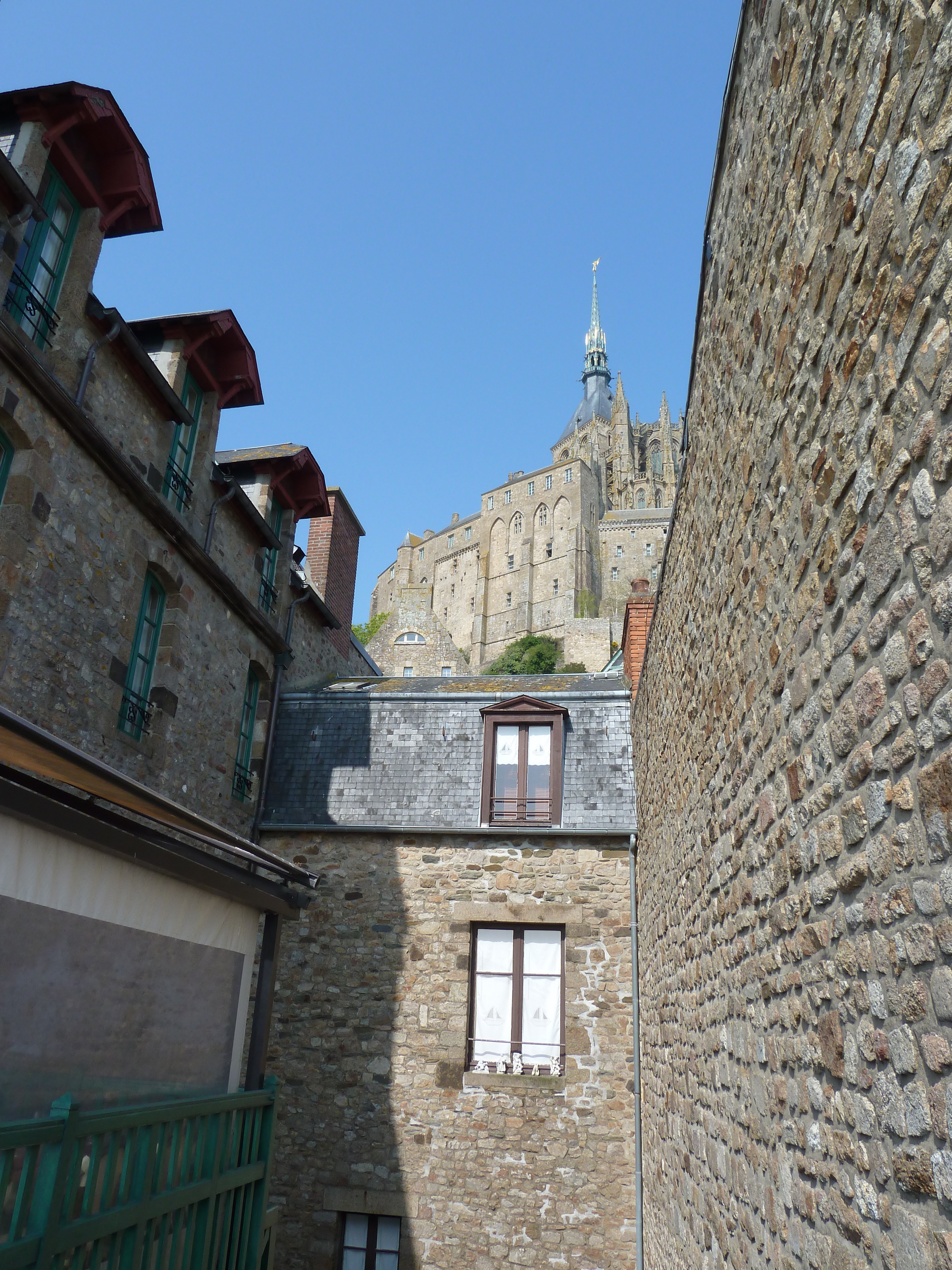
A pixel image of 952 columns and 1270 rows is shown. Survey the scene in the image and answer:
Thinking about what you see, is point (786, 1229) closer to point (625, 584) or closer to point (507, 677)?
point (507, 677)

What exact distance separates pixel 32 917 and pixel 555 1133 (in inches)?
253

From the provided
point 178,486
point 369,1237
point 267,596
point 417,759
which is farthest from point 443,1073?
point 178,486

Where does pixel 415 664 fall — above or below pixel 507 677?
above

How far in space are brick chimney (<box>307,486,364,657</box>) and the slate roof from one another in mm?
3075

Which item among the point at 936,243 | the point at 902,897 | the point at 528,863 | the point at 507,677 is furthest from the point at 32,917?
the point at 507,677

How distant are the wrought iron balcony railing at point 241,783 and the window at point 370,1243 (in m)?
4.68

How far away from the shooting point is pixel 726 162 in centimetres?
396

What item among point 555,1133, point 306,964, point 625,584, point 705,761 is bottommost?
point 555,1133

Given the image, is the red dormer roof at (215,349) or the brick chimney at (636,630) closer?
the red dormer roof at (215,349)

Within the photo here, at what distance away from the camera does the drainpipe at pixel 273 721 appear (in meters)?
10.7

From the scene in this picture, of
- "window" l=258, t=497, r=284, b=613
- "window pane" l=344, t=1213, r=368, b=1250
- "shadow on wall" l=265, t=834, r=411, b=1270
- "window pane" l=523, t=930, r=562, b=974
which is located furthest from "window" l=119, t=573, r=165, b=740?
"window pane" l=344, t=1213, r=368, b=1250

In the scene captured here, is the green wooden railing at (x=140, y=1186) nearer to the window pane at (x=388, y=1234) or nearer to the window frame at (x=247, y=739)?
the window pane at (x=388, y=1234)

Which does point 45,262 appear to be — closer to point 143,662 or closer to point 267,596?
point 143,662

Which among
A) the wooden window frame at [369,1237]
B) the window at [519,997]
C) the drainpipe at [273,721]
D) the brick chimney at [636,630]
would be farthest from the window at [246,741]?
the brick chimney at [636,630]
